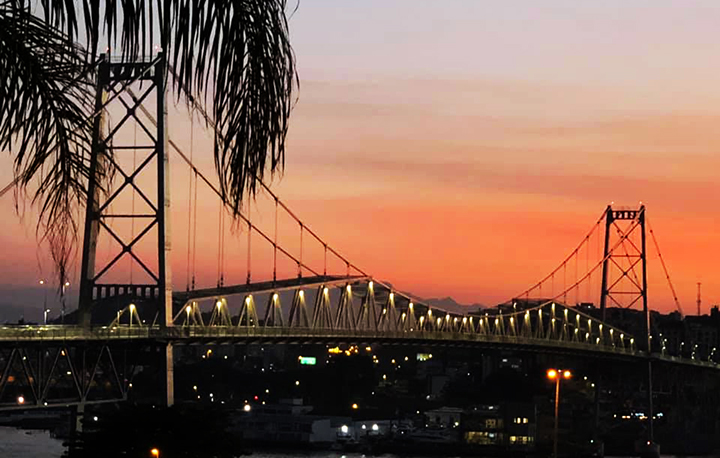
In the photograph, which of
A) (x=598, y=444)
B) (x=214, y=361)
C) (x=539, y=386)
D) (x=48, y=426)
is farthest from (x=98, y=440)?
(x=214, y=361)

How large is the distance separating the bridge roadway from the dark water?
11412 millimetres

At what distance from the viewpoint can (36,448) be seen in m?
84.3

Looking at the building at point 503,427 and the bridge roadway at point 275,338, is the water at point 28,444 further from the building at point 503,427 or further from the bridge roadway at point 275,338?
the building at point 503,427

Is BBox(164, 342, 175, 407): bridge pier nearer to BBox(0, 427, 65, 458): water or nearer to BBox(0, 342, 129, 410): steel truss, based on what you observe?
BBox(0, 342, 129, 410): steel truss

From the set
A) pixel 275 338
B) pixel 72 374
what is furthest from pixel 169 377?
pixel 275 338

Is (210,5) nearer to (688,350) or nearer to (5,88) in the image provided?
(5,88)

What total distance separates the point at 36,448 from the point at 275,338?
26.3 meters

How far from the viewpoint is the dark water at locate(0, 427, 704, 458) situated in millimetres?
77438

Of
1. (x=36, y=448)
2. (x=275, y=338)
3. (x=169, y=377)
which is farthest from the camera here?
(x=36, y=448)

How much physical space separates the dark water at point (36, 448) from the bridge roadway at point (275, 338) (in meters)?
11.4

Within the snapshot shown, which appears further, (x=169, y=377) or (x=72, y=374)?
(x=169, y=377)

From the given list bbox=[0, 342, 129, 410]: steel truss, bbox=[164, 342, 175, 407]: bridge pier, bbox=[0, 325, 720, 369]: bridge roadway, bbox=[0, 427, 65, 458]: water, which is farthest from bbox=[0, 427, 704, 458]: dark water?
bbox=[0, 342, 129, 410]: steel truss

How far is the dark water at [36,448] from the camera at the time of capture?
77.4 meters

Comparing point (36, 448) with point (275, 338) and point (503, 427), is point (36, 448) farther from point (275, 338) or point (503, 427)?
point (503, 427)
